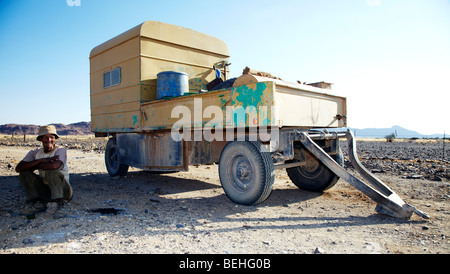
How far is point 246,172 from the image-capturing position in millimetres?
4363

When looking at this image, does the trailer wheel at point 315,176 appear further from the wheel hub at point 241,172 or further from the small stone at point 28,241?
the small stone at point 28,241

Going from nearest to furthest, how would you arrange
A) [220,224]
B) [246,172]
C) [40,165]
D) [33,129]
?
[220,224]
[40,165]
[246,172]
[33,129]

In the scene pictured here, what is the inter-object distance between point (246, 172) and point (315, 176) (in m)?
1.77

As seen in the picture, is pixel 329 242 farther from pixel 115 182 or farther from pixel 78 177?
pixel 78 177

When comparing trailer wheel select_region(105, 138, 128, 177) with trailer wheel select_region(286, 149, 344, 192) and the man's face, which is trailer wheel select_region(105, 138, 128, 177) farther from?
trailer wheel select_region(286, 149, 344, 192)

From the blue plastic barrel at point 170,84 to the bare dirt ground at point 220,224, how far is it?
2005mm

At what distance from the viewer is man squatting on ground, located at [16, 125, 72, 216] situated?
160 inches

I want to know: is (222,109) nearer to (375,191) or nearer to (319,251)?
(375,191)

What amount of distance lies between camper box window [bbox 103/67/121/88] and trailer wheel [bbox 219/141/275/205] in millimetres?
3889

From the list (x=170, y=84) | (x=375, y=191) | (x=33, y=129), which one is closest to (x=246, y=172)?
(x=375, y=191)

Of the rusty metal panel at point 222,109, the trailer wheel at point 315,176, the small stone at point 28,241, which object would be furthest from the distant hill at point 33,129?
the small stone at point 28,241

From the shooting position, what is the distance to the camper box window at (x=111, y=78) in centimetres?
699
